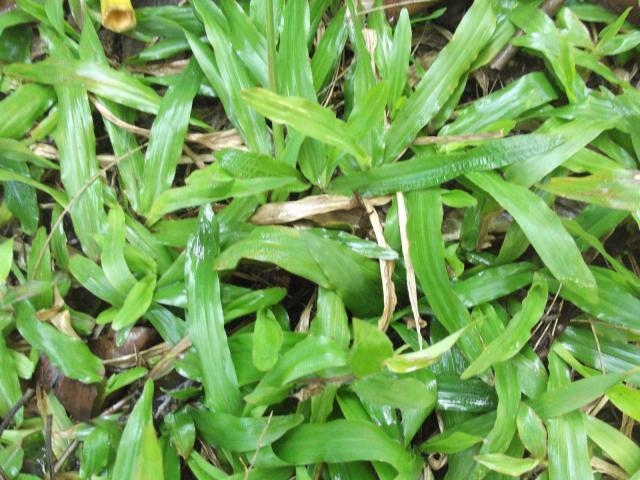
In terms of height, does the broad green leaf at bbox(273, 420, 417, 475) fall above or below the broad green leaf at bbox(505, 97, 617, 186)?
below

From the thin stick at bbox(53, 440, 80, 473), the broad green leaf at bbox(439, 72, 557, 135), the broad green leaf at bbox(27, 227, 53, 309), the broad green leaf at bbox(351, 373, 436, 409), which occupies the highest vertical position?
the broad green leaf at bbox(439, 72, 557, 135)

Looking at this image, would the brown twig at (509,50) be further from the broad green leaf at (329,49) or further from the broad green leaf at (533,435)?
the broad green leaf at (533,435)

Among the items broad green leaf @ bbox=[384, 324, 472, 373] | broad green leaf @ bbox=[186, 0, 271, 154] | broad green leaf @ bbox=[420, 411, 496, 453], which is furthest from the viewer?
broad green leaf @ bbox=[186, 0, 271, 154]

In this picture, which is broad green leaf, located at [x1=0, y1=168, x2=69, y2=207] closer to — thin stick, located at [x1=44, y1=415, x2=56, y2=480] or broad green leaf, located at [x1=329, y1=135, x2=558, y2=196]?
thin stick, located at [x1=44, y1=415, x2=56, y2=480]

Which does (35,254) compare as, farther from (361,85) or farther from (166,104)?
(361,85)

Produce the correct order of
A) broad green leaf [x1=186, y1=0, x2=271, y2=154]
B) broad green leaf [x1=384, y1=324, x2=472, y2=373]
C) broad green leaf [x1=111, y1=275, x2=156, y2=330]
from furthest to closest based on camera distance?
broad green leaf [x1=186, y1=0, x2=271, y2=154], broad green leaf [x1=111, y1=275, x2=156, y2=330], broad green leaf [x1=384, y1=324, x2=472, y2=373]

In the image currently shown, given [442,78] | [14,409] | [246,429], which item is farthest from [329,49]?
[14,409]

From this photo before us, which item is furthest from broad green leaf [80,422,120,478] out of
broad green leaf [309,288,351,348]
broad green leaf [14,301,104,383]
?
broad green leaf [309,288,351,348]

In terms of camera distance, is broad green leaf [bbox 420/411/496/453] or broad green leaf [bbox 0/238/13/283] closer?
broad green leaf [bbox 420/411/496/453]
